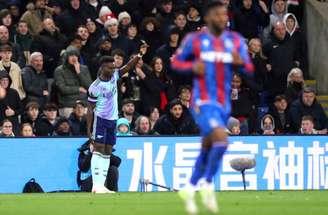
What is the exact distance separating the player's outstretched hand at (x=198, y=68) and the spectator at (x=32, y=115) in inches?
385

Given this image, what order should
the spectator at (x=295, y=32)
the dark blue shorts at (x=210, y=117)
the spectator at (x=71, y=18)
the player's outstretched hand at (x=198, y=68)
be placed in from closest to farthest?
the player's outstretched hand at (x=198, y=68) → the dark blue shorts at (x=210, y=117) → the spectator at (x=71, y=18) → the spectator at (x=295, y=32)

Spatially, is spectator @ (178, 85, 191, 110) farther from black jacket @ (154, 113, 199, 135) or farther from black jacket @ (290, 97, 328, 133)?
black jacket @ (290, 97, 328, 133)

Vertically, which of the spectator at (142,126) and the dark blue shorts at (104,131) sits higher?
the spectator at (142,126)

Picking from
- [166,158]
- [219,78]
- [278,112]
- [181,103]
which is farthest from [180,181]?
[219,78]

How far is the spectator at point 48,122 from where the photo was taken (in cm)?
2189

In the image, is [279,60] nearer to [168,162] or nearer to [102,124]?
[168,162]

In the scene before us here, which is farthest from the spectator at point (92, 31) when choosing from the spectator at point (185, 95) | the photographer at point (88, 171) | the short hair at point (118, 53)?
the photographer at point (88, 171)

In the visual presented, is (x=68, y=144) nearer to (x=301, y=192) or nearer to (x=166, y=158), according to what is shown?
(x=166, y=158)

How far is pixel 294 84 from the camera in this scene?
81.6 feet

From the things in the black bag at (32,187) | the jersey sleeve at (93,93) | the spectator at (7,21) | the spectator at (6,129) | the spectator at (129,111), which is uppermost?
the spectator at (7,21)

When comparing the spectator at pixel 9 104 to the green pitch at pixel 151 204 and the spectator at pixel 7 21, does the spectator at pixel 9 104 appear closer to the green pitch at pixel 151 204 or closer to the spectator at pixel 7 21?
the spectator at pixel 7 21

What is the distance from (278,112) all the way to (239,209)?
30.8 feet

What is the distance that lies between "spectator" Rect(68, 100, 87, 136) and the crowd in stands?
2cm

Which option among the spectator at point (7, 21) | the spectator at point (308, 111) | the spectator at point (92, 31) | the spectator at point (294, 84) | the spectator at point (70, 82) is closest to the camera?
the spectator at point (70, 82)
